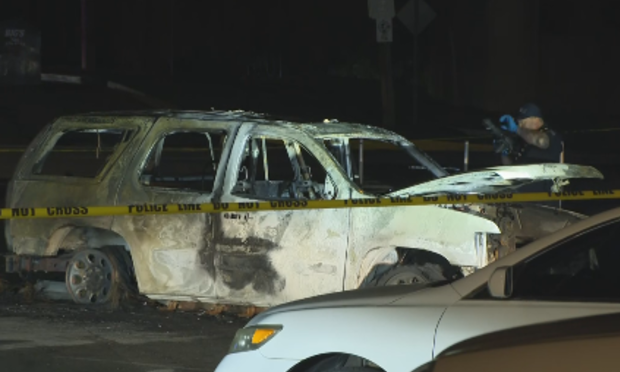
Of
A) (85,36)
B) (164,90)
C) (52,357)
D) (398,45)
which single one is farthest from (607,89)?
(52,357)

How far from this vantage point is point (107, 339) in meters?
8.98

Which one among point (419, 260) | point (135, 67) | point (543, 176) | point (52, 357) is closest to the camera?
point (52, 357)

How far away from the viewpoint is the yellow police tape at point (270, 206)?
877 cm

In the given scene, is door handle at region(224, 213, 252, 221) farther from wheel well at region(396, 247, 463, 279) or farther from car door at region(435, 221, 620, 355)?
car door at region(435, 221, 620, 355)

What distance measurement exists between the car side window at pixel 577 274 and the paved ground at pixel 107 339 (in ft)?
10.7

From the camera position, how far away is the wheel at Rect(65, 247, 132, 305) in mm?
9859

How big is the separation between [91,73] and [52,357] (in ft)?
103

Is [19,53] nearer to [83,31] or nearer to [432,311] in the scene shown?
[83,31]

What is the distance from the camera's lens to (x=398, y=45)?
133 ft

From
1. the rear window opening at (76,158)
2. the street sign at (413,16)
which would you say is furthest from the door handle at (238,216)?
the street sign at (413,16)

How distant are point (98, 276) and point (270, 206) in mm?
1734

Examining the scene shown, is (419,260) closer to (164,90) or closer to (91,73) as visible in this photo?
(164,90)

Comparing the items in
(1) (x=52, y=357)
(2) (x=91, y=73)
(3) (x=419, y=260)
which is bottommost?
(1) (x=52, y=357)

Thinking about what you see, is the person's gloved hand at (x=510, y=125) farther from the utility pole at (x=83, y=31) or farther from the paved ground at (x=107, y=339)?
the utility pole at (x=83, y=31)
